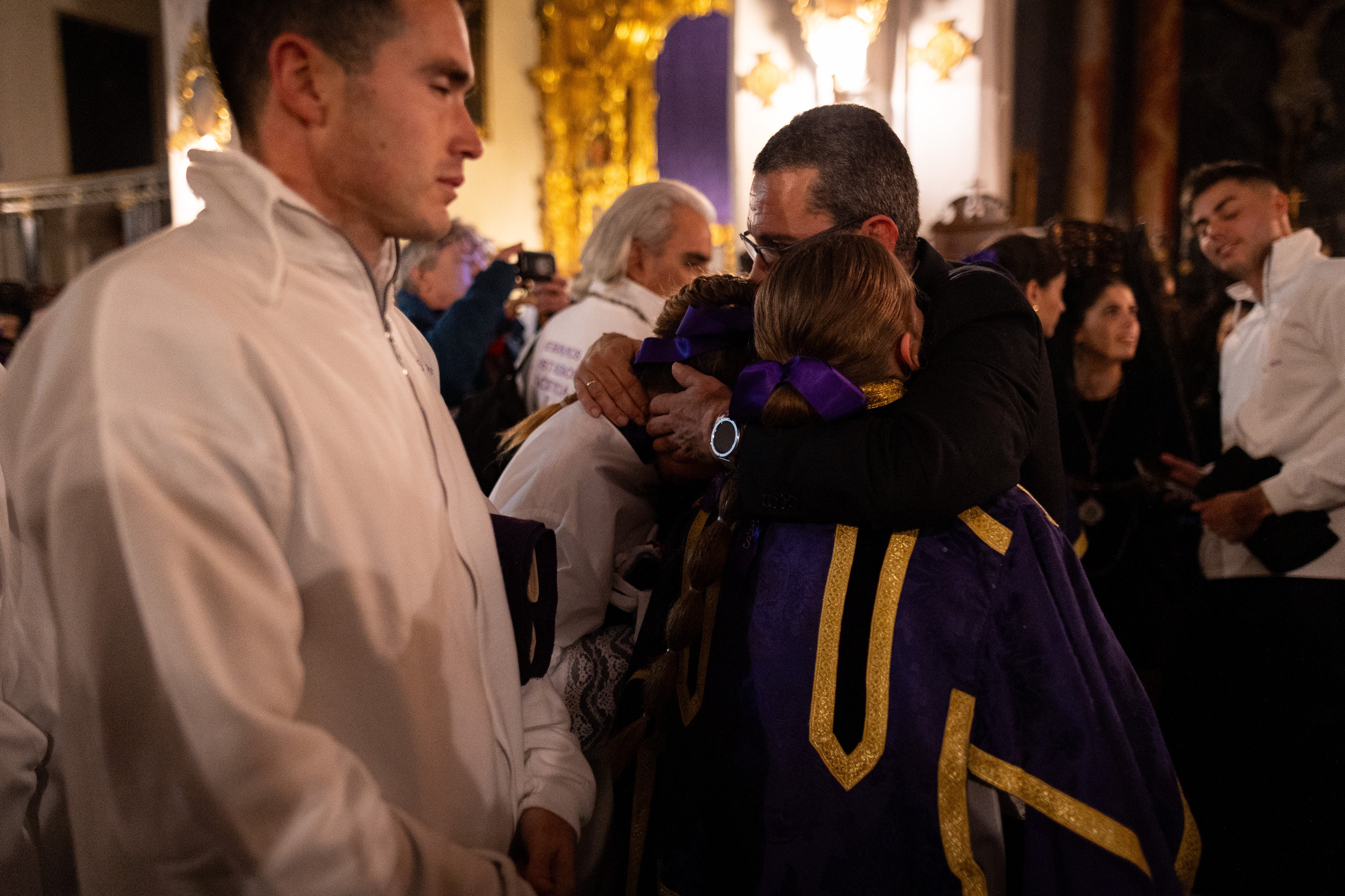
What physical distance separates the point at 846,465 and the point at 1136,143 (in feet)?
25.0

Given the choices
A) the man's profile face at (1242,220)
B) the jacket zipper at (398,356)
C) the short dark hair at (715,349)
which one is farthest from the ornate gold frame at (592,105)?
the jacket zipper at (398,356)

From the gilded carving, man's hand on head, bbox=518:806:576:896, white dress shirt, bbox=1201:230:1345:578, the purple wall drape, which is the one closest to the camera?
man's hand on head, bbox=518:806:576:896

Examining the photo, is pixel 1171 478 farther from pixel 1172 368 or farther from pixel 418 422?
pixel 418 422

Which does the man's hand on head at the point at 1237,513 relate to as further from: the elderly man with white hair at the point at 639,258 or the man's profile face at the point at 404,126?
the man's profile face at the point at 404,126

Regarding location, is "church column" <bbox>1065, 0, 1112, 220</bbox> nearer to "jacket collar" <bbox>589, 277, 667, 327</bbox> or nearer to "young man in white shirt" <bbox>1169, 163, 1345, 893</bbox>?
"young man in white shirt" <bbox>1169, 163, 1345, 893</bbox>

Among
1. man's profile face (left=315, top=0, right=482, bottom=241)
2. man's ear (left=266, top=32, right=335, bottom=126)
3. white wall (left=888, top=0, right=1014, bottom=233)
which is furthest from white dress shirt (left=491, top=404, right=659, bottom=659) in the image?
white wall (left=888, top=0, right=1014, bottom=233)

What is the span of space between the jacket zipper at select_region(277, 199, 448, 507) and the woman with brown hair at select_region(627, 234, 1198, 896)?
45 centimetres

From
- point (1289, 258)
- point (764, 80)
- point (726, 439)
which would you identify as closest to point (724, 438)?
point (726, 439)

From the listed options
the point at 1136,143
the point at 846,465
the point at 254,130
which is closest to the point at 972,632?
the point at 846,465

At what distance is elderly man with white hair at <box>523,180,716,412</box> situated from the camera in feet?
8.49

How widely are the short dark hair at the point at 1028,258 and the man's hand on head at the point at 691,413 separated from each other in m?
1.79

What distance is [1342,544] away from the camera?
2.56 metres

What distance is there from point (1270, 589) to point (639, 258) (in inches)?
88.2

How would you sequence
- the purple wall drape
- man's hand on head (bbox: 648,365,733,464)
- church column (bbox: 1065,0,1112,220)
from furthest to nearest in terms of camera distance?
church column (bbox: 1065,0,1112,220) < the purple wall drape < man's hand on head (bbox: 648,365,733,464)
